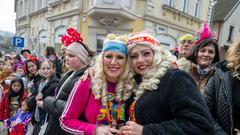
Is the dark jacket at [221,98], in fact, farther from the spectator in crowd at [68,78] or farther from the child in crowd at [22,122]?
the child in crowd at [22,122]

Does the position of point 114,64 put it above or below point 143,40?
below

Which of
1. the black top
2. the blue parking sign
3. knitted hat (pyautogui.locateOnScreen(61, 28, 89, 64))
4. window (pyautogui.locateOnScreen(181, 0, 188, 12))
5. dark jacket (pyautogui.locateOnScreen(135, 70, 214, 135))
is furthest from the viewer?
window (pyautogui.locateOnScreen(181, 0, 188, 12))

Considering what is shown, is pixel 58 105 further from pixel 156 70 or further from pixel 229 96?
pixel 229 96

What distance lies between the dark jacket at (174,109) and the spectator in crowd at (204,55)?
142 cm

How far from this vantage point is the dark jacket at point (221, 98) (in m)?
1.85

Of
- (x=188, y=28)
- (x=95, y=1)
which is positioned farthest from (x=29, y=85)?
(x=188, y=28)

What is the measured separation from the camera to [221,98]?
189cm

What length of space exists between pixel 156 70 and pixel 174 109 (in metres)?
0.31

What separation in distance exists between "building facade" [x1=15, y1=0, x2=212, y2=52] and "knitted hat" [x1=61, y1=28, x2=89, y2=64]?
7192 mm

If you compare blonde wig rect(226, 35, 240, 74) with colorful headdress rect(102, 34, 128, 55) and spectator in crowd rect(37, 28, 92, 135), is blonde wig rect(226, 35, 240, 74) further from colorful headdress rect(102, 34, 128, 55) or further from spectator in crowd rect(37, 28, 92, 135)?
spectator in crowd rect(37, 28, 92, 135)

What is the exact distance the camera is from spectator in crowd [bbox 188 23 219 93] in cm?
284

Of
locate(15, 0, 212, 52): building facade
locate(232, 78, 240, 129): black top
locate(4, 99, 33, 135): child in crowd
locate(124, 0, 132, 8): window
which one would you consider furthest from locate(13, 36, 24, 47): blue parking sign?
locate(232, 78, 240, 129): black top

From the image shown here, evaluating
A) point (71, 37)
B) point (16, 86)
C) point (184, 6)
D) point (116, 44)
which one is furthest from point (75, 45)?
point (184, 6)

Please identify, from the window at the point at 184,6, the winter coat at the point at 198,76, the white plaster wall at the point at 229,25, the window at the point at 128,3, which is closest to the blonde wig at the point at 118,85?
the winter coat at the point at 198,76
